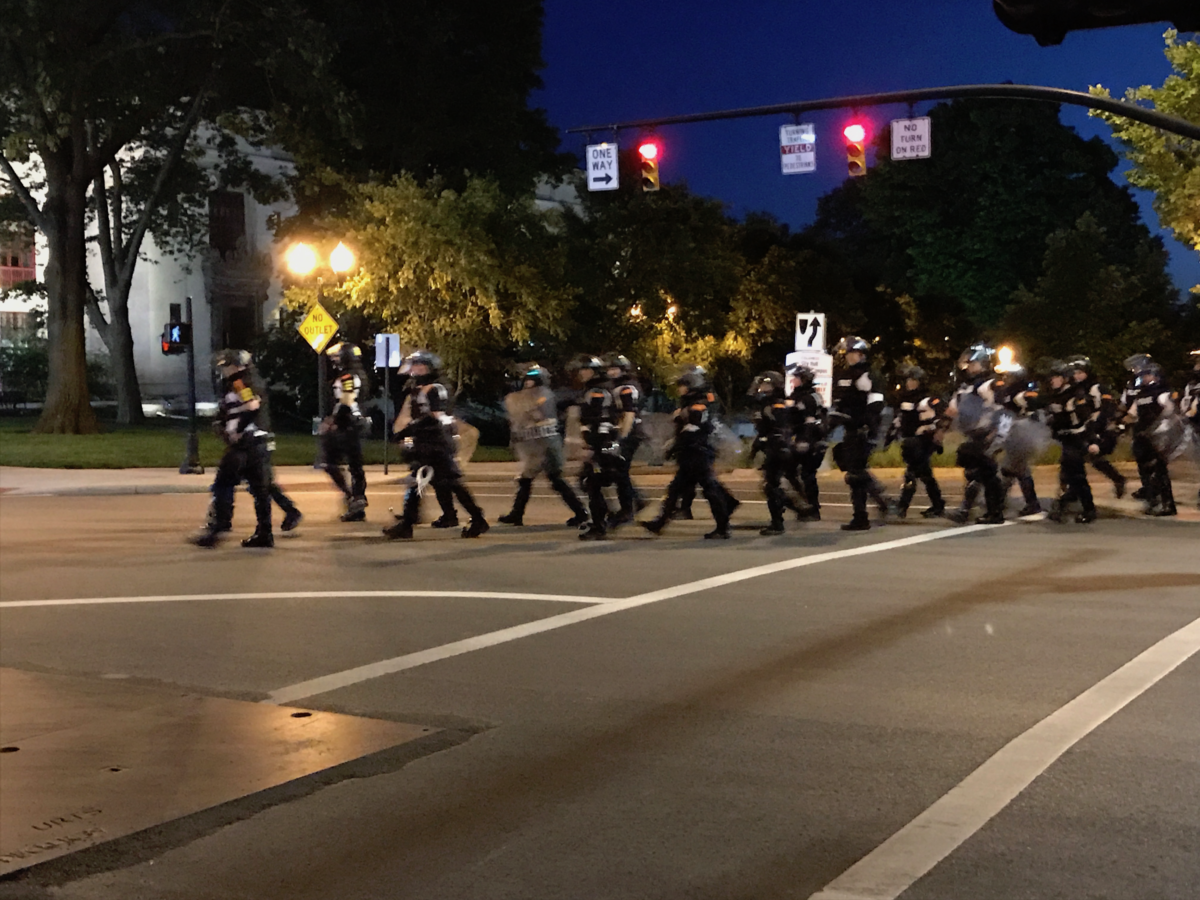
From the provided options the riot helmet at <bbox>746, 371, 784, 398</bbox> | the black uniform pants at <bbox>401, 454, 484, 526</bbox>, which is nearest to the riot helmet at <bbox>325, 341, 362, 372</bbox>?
the black uniform pants at <bbox>401, 454, 484, 526</bbox>

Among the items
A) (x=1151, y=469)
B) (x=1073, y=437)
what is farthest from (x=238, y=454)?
(x=1151, y=469)

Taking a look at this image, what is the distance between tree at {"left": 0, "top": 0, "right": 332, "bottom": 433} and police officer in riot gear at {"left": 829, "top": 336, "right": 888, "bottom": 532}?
16.9 metres

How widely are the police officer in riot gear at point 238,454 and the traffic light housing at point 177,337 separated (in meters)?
11.1

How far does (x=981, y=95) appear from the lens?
16562 mm

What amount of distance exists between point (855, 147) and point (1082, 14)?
16826 mm

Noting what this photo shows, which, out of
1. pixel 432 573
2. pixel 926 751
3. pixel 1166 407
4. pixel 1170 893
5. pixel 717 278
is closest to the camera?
pixel 1170 893

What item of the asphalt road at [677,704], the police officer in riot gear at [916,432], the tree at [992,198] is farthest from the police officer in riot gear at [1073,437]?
the tree at [992,198]

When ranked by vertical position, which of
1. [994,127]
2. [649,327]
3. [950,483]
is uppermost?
[994,127]

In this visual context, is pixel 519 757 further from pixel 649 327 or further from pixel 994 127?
pixel 994 127

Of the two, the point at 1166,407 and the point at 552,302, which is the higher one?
the point at 552,302

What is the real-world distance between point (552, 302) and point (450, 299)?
2271mm

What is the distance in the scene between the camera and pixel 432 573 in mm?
12453

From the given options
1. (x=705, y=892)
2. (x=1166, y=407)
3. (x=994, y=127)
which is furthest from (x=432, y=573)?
(x=994, y=127)

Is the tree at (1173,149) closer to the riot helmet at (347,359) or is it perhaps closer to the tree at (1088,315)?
the tree at (1088,315)
